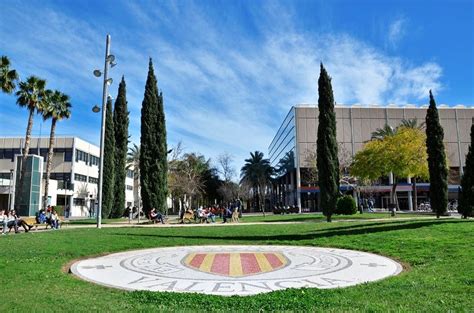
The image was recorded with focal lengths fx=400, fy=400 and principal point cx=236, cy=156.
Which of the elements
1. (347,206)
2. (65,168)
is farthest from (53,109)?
(347,206)

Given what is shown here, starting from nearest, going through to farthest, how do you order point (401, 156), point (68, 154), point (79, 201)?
point (401, 156) → point (68, 154) → point (79, 201)

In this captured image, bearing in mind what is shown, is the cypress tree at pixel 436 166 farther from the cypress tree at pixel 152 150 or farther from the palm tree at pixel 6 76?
the palm tree at pixel 6 76

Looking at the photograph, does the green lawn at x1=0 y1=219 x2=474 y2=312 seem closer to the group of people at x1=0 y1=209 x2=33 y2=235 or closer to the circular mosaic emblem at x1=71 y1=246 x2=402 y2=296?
the circular mosaic emblem at x1=71 y1=246 x2=402 y2=296

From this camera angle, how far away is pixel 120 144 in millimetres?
40938

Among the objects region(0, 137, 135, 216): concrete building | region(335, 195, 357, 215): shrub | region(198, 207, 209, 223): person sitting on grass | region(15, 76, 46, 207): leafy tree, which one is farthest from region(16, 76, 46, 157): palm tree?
region(335, 195, 357, 215): shrub

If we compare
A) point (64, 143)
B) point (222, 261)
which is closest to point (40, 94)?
point (64, 143)

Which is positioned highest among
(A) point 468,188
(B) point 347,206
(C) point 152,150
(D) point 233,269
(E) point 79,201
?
(C) point 152,150

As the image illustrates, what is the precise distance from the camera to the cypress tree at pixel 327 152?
27.7 m

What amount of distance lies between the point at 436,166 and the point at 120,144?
29.0 metres

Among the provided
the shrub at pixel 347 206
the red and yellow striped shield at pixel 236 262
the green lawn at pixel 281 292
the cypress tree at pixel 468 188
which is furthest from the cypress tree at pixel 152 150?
the cypress tree at pixel 468 188

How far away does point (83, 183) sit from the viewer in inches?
2448

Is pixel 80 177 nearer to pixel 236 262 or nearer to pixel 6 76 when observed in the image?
pixel 6 76

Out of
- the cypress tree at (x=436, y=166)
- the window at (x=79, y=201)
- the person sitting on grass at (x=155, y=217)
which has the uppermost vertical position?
the cypress tree at (x=436, y=166)

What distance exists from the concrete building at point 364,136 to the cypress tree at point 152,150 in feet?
122
